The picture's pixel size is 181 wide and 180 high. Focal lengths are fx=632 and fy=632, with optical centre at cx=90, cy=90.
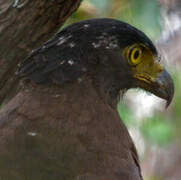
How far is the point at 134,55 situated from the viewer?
412cm

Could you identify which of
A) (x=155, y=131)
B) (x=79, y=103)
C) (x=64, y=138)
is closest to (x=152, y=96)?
(x=155, y=131)

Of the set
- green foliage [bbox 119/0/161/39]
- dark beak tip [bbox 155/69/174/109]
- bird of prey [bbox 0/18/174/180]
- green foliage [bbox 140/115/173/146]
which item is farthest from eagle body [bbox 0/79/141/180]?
green foliage [bbox 140/115/173/146]

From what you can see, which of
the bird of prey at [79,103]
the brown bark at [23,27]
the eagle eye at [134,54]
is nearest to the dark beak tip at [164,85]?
the bird of prey at [79,103]

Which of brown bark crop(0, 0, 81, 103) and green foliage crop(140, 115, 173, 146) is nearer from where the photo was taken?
brown bark crop(0, 0, 81, 103)

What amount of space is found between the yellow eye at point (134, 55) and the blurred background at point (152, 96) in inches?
5.7

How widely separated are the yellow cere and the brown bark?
19.5 inches

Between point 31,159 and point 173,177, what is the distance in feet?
25.9

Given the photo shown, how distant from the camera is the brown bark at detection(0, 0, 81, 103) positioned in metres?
4.03

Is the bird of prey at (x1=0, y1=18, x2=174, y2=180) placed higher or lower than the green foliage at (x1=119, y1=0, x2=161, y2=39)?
lower

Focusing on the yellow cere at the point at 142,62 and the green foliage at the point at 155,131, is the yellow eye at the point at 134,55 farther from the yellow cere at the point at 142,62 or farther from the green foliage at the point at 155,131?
the green foliage at the point at 155,131

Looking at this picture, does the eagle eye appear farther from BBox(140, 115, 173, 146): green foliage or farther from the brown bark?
BBox(140, 115, 173, 146): green foliage

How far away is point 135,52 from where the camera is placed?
4.11 m

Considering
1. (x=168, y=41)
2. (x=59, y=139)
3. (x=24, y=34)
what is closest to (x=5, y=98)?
(x=24, y=34)

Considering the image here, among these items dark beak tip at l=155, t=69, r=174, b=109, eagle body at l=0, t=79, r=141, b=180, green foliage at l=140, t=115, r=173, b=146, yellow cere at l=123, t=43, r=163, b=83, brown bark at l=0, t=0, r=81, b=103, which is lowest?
green foliage at l=140, t=115, r=173, b=146
